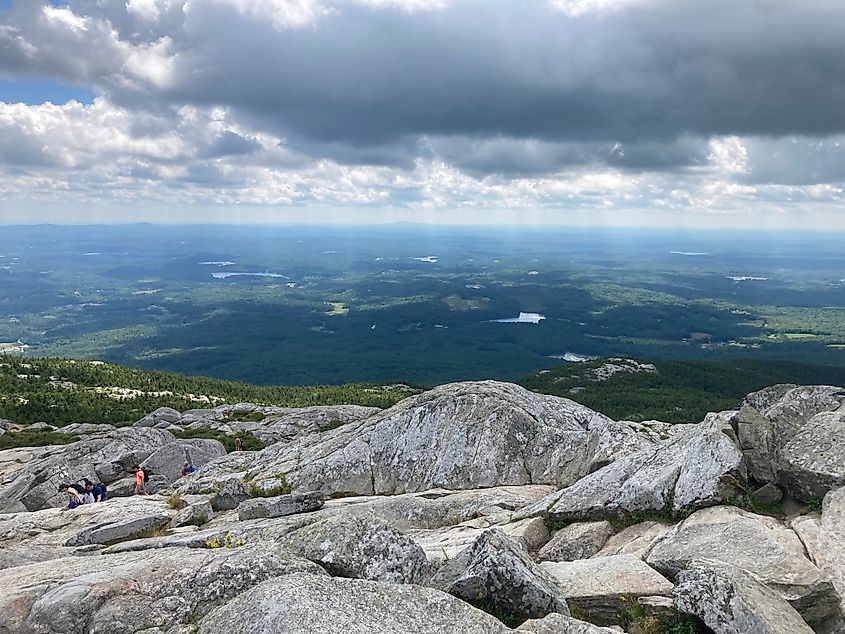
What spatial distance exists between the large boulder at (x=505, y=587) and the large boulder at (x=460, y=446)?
17.1 metres

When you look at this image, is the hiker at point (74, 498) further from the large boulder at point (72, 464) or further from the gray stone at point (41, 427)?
the gray stone at point (41, 427)

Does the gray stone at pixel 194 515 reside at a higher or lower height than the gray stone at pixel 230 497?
higher

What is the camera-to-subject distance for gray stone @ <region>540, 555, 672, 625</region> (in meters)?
13.1

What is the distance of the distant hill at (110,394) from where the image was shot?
252 ft

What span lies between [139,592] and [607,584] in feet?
38.8

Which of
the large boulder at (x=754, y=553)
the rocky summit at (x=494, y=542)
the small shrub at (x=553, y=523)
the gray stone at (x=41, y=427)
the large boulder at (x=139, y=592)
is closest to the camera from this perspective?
the rocky summit at (x=494, y=542)

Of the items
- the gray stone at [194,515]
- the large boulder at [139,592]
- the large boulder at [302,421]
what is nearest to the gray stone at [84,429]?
the large boulder at [302,421]

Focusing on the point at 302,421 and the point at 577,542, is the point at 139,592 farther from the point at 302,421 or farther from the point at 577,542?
the point at 302,421

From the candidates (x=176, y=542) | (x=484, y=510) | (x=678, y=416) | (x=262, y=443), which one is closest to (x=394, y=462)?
(x=484, y=510)

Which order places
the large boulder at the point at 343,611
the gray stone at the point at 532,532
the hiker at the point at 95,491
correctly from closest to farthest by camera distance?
1. the large boulder at the point at 343,611
2. the gray stone at the point at 532,532
3. the hiker at the point at 95,491

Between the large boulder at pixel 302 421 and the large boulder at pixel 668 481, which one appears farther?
the large boulder at pixel 302 421

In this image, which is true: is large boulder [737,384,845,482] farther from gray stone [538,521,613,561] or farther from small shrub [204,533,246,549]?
small shrub [204,533,246,549]

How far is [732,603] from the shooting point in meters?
11.1

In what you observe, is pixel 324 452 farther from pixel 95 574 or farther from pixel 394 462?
pixel 95 574
